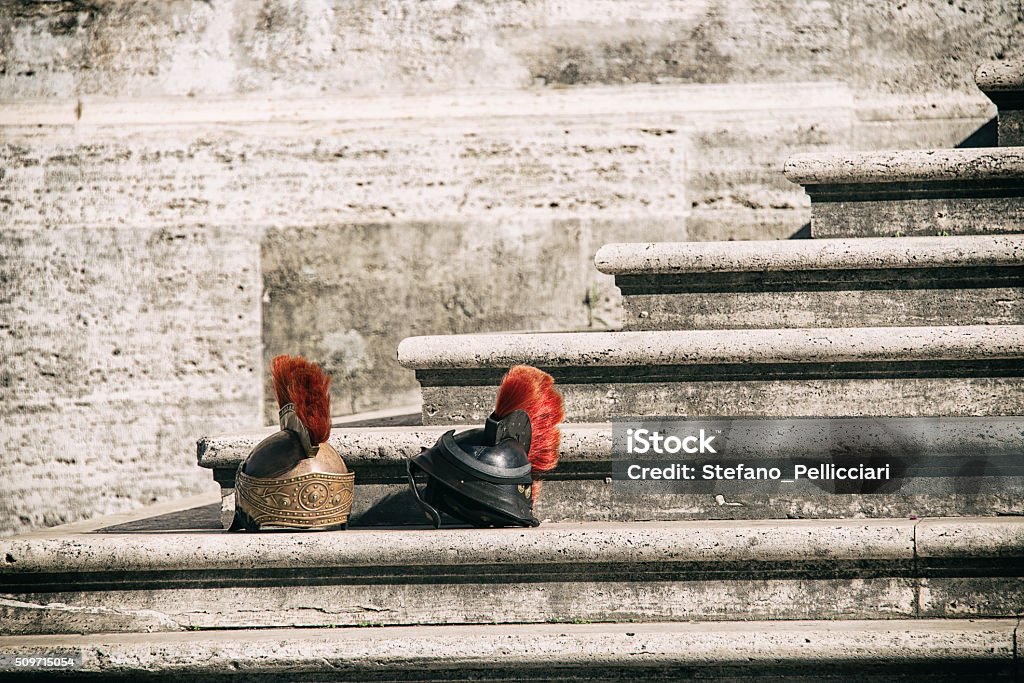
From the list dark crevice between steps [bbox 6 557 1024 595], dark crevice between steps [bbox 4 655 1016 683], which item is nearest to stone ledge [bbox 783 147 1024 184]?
dark crevice between steps [bbox 6 557 1024 595]

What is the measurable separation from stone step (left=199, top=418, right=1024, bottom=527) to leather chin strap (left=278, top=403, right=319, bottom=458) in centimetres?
18

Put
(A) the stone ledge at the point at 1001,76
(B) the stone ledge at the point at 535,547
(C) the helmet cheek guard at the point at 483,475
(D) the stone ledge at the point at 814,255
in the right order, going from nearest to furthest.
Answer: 1. (B) the stone ledge at the point at 535,547
2. (C) the helmet cheek guard at the point at 483,475
3. (D) the stone ledge at the point at 814,255
4. (A) the stone ledge at the point at 1001,76

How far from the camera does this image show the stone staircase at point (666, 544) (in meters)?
2.31

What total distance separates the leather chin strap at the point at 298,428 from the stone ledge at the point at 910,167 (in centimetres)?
180

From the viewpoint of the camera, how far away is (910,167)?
126 inches

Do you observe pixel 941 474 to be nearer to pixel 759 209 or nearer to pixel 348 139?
pixel 759 209

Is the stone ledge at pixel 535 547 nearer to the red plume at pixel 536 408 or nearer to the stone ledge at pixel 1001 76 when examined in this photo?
the red plume at pixel 536 408

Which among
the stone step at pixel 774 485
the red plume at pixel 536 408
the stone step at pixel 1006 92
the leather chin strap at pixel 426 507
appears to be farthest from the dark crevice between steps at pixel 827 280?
the leather chin strap at pixel 426 507

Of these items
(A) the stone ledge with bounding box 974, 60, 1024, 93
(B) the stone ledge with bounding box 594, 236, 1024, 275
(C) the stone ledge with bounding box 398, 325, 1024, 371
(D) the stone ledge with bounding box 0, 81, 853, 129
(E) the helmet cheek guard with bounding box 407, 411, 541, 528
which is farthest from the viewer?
(D) the stone ledge with bounding box 0, 81, 853, 129

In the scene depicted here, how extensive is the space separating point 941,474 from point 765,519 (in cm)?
48

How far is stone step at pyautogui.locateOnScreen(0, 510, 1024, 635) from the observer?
7.86 ft

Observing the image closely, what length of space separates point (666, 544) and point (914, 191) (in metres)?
1.61

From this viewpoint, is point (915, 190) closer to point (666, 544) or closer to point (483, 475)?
point (666, 544)

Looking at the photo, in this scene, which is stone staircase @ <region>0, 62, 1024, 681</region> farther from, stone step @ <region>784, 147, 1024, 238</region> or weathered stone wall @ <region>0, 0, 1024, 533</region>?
weathered stone wall @ <region>0, 0, 1024, 533</region>
